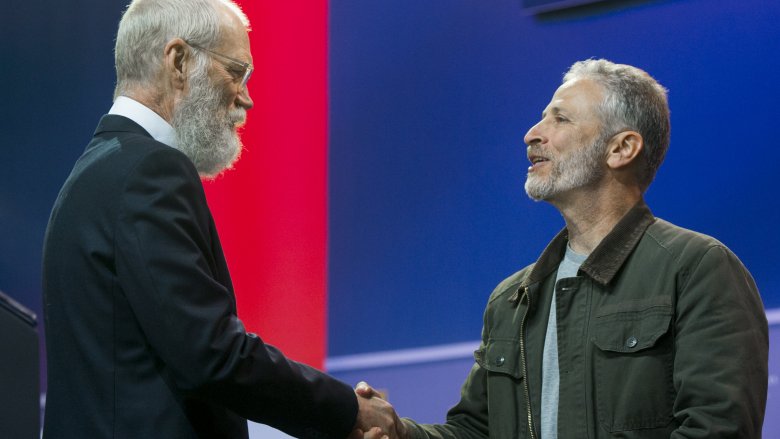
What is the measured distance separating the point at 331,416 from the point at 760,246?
4.74 feet

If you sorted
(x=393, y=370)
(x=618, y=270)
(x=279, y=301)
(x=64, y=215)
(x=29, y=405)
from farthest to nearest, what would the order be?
1. (x=279, y=301)
2. (x=393, y=370)
3. (x=29, y=405)
4. (x=618, y=270)
5. (x=64, y=215)

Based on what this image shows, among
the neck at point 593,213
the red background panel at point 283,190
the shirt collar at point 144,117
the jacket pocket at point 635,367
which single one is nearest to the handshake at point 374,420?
the jacket pocket at point 635,367

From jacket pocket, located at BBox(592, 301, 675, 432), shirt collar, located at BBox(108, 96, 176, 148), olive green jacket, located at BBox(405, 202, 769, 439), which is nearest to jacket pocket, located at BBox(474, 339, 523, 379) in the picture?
olive green jacket, located at BBox(405, 202, 769, 439)

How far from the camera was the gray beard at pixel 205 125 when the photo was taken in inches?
77.1

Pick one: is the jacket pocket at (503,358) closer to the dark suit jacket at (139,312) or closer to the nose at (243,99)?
the dark suit jacket at (139,312)

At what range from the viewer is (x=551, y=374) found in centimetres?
217

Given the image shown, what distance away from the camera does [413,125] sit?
3.63 meters

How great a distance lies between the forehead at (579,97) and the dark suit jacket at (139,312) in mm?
998

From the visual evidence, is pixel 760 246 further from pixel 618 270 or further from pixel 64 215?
pixel 64 215

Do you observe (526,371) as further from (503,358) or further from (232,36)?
(232,36)

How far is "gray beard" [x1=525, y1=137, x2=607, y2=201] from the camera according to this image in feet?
7.52

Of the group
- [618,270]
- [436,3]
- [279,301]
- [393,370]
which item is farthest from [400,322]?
[618,270]

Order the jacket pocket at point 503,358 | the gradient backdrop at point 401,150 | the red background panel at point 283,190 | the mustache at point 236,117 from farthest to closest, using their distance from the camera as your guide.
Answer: the red background panel at point 283,190 → the gradient backdrop at point 401,150 → the jacket pocket at point 503,358 → the mustache at point 236,117

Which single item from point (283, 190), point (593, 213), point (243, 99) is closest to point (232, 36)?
point (243, 99)
